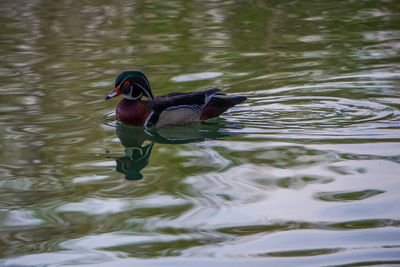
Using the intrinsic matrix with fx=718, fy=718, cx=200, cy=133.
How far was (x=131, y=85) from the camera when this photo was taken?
8.41 meters

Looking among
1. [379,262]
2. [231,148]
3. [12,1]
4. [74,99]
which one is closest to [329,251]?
[379,262]

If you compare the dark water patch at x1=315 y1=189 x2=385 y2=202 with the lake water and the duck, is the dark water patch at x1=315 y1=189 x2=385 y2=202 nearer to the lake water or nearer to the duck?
the lake water

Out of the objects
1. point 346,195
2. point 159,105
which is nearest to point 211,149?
point 159,105

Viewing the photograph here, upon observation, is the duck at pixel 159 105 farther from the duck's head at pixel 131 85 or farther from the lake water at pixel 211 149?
the lake water at pixel 211 149

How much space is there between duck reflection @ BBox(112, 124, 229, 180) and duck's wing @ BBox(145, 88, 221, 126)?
0.11 metres

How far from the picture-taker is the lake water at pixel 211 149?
16.8 feet

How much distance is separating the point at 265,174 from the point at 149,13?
354 inches

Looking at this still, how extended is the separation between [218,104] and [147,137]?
3.21 feet

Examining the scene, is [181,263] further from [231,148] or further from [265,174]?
[231,148]

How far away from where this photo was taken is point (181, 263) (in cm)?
479

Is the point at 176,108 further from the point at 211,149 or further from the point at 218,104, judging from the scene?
the point at 211,149

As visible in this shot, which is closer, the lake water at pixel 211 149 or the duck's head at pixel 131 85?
the lake water at pixel 211 149

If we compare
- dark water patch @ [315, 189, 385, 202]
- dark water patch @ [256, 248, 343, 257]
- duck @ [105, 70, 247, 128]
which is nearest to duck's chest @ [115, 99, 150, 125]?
duck @ [105, 70, 247, 128]

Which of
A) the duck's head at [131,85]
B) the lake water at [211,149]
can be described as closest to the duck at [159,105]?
the duck's head at [131,85]
